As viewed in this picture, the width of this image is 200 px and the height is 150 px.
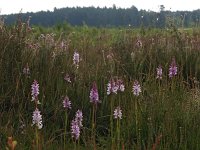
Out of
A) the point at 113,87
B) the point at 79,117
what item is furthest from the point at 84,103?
the point at 79,117

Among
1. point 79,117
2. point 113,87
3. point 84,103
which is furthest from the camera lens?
point 84,103

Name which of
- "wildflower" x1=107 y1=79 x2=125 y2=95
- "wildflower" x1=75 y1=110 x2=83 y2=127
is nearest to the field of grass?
"wildflower" x1=107 y1=79 x2=125 y2=95

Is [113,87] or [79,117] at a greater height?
[113,87]

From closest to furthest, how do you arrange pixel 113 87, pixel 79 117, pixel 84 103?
pixel 79 117 < pixel 113 87 < pixel 84 103

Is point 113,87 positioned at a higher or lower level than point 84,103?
higher

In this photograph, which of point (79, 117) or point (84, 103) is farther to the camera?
point (84, 103)

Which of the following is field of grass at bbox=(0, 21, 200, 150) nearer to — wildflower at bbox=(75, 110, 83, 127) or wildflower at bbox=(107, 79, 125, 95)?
wildflower at bbox=(107, 79, 125, 95)

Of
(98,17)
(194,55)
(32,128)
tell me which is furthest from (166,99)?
(98,17)

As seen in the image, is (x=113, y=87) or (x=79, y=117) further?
(x=113, y=87)

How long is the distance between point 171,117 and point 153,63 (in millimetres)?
2356

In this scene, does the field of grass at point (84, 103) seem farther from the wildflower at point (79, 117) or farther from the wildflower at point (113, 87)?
the wildflower at point (79, 117)

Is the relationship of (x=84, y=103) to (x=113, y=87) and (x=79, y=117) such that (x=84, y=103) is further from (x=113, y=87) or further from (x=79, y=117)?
(x=79, y=117)

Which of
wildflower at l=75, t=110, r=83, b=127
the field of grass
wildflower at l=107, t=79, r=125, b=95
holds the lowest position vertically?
the field of grass

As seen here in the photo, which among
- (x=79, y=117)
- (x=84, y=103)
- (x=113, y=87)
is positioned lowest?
(x=84, y=103)
